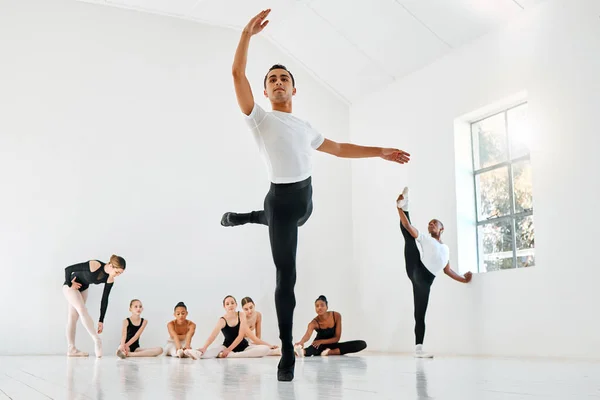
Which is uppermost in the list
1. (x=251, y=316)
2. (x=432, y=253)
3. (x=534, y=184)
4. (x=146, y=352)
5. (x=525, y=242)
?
(x=534, y=184)

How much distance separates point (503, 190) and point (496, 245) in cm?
56

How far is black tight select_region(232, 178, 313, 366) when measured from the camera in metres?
2.86

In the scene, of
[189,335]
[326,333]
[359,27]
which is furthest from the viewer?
[359,27]

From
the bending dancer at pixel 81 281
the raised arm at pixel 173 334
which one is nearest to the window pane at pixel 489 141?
the raised arm at pixel 173 334

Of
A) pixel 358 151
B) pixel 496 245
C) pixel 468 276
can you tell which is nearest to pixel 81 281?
pixel 468 276

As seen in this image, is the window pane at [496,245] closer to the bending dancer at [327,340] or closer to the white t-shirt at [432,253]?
the white t-shirt at [432,253]

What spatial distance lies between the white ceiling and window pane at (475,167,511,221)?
4.76 ft

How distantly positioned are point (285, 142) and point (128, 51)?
6.15m

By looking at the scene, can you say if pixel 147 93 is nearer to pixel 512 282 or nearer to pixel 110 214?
pixel 110 214

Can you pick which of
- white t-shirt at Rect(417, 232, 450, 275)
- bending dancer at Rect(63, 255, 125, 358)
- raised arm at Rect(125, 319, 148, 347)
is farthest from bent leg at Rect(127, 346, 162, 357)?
white t-shirt at Rect(417, 232, 450, 275)

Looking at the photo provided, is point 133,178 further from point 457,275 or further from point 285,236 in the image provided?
point 285,236

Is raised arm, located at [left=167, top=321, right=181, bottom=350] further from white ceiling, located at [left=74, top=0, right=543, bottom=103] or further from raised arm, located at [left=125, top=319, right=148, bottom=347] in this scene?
white ceiling, located at [left=74, top=0, right=543, bottom=103]

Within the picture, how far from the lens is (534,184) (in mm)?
6387

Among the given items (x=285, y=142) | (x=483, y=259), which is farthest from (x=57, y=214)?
(x=285, y=142)
